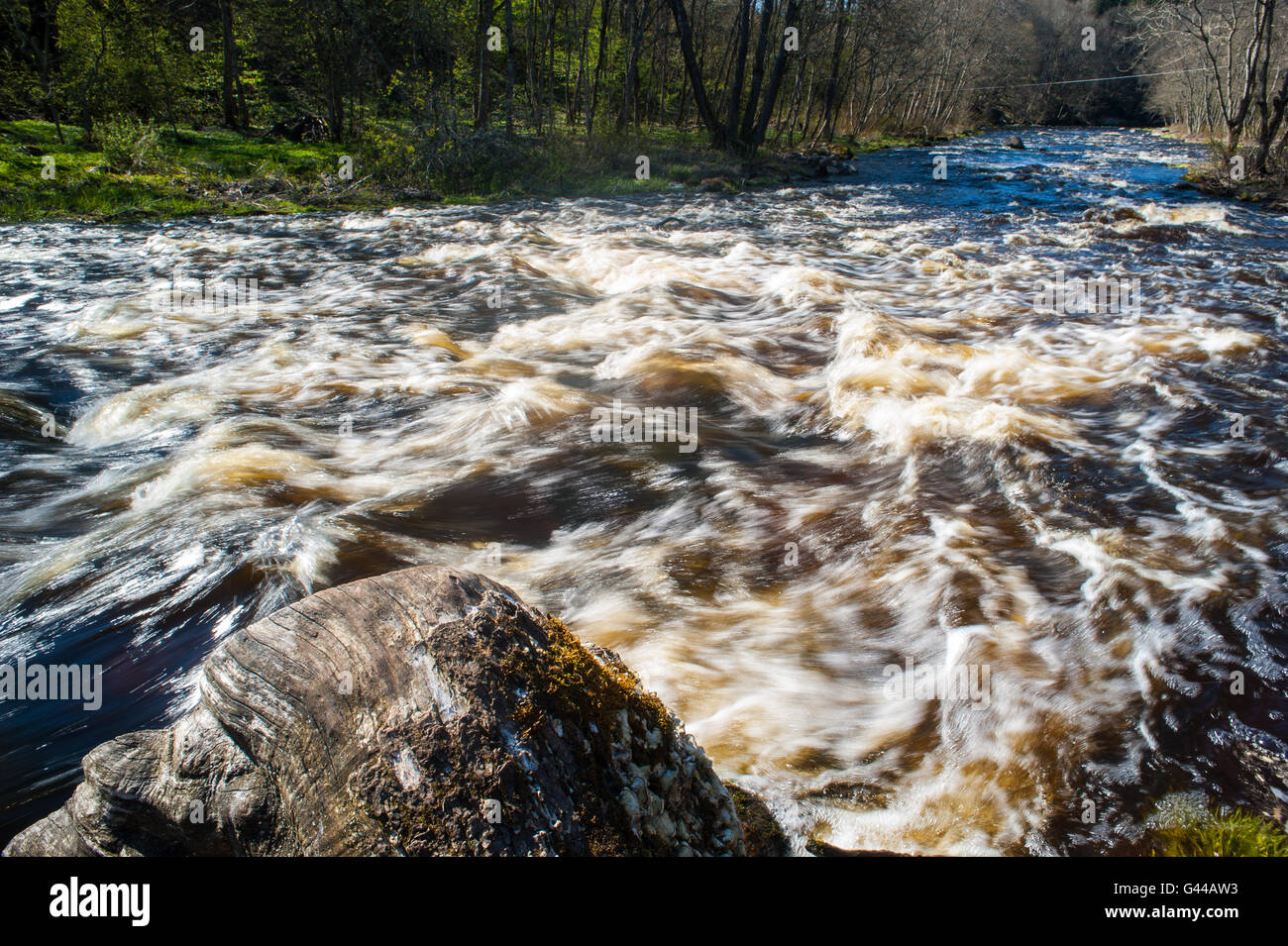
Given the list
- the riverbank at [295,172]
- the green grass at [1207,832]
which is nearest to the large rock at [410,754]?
the green grass at [1207,832]

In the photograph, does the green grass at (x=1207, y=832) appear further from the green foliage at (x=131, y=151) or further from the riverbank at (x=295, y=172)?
the green foliage at (x=131, y=151)

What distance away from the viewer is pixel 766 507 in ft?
15.6

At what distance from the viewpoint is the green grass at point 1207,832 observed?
2.35 meters

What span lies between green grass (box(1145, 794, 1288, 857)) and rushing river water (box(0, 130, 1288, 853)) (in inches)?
2.8

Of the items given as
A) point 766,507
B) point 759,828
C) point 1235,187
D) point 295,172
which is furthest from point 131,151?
point 1235,187

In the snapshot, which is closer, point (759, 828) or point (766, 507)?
point (759, 828)

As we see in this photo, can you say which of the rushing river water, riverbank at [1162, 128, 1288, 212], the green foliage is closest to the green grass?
the rushing river water

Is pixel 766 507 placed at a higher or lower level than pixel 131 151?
lower

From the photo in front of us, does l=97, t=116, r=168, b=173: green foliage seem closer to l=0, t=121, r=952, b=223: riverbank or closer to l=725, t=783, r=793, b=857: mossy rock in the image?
l=0, t=121, r=952, b=223: riverbank

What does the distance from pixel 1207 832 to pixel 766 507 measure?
2.73 metres

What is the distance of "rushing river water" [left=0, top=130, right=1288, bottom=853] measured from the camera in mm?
2895

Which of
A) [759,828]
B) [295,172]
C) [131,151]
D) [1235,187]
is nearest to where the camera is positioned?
[759,828]

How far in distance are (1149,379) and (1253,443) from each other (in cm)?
145

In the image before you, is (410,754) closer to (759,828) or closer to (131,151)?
(759,828)
